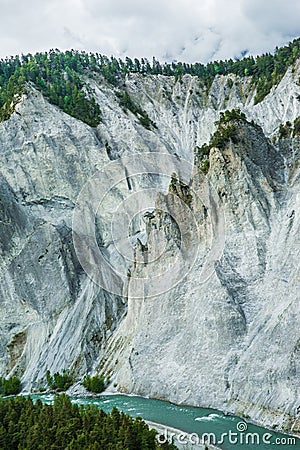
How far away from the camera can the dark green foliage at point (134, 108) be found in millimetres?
68931

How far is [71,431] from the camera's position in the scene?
20.3m

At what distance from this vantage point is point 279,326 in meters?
28.0

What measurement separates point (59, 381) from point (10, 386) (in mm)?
4873

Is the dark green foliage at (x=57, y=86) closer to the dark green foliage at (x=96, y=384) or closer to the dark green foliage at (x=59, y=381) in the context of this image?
the dark green foliage at (x=59, y=381)

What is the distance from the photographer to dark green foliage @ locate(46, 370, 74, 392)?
3884cm

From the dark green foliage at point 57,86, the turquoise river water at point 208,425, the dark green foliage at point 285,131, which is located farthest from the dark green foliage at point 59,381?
the dark green foliage at point 57,86

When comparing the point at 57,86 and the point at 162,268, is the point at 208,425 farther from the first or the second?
the point at 57,86

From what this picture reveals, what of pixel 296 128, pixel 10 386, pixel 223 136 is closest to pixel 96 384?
pixel 10 386

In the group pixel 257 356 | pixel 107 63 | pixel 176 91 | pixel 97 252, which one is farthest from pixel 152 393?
pixel 107 63

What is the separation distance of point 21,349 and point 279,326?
26961 mm

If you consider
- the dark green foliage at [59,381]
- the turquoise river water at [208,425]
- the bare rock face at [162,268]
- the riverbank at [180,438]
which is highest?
the bare rock face at [162,268]

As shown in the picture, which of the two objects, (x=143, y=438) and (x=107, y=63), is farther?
(x=107, y=63)

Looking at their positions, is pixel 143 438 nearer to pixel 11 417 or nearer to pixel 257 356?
pixel 11 417

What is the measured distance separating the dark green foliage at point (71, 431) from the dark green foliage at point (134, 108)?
166ft
